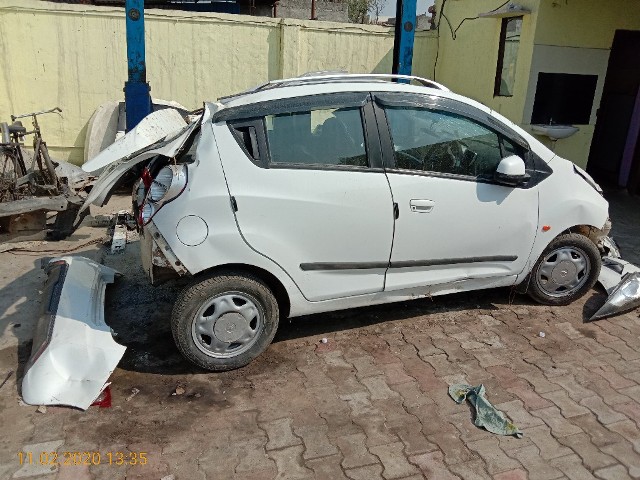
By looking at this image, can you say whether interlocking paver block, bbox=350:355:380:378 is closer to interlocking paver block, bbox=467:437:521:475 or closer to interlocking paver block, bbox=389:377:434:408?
interlocking paver block, bbox=389:377:434:408

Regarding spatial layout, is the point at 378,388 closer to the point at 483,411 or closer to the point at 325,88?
the point at 483,411

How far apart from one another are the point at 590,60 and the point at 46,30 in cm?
888

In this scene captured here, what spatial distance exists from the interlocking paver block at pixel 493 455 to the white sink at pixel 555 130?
20.8 ft

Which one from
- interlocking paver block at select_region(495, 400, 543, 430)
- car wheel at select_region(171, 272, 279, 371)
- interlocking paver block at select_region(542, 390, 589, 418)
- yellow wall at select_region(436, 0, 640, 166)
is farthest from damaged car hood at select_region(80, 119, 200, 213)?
yellow wall at select_region(436, 0, 640, 166)

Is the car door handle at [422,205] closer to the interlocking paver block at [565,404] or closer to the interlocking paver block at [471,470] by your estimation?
the interlocking paver block at [565,404]

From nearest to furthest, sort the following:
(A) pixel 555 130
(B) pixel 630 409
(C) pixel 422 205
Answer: (B) pixel 630 409, (C) pixel 422 205, (A) pixel 555 130

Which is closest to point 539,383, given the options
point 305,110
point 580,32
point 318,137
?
point 318,137

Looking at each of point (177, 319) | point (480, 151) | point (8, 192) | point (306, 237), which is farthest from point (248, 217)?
point (8, 192)

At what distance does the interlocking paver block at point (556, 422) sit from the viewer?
304 centimetres

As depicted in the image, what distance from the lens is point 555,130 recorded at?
317 inches

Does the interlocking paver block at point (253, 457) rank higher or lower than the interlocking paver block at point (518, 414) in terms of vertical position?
lower

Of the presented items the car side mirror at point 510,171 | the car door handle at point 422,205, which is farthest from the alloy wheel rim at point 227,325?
the car side mirror at point 510,171

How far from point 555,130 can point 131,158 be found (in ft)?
21.9

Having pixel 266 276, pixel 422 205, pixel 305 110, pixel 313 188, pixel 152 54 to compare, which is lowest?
pixel 266 276
